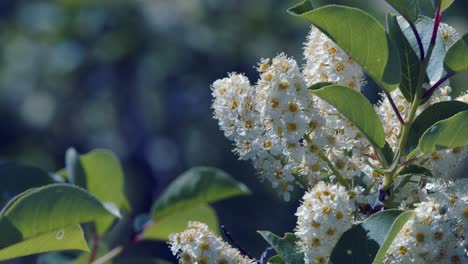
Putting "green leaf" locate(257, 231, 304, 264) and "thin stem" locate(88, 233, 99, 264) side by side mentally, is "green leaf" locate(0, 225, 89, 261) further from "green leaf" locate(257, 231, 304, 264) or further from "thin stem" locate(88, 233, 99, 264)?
"thin stem" locate(88, 233, 99, 264)

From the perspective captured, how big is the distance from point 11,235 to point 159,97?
12466 millimetres

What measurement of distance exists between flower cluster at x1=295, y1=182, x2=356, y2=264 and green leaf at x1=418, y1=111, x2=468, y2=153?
0.16 metres

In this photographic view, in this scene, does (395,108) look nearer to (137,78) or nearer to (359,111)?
(359,111)

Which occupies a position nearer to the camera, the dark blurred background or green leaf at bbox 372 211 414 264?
green leaf at bbox 372 211 414 264

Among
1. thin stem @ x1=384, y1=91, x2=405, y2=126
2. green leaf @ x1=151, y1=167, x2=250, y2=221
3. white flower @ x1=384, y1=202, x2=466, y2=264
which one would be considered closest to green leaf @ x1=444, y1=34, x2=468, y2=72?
thin stem @ x1=384, y1=91, x2=405, y2=126

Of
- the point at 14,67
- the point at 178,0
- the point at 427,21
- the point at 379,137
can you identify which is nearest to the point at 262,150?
the point at 379,137

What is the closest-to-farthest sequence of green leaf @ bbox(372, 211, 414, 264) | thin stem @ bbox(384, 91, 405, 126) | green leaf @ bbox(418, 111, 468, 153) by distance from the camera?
1. green leaf @ bbox(372, 211, 414, 264)
2. green leaf @ bbox(418, 111, 468, 153)
3. thin stem @ bbox(384, 91, 405, 126)

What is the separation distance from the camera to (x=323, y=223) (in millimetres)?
1529

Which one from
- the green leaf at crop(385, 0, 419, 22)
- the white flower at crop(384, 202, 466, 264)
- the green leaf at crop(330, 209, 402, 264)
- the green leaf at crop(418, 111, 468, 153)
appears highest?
the green leaf at crop(385, 0, 419, 22)

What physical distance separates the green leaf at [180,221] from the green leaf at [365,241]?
68 centimetres

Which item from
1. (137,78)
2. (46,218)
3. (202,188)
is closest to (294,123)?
(46,218)

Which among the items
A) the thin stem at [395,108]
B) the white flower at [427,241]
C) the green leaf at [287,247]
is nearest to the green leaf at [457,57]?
the thin stem at [395,108]

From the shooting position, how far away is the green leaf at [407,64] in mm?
1641

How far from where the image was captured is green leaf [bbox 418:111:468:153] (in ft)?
4.96
